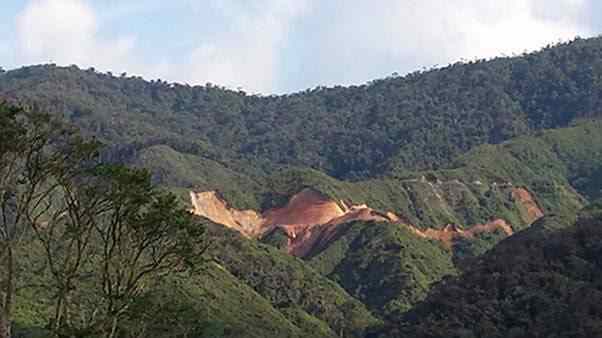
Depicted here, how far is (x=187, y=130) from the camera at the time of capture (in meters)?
174

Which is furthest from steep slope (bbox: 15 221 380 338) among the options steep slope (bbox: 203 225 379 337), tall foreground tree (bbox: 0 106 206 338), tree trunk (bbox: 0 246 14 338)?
tree trunk (bbox: 0 246 14 338)

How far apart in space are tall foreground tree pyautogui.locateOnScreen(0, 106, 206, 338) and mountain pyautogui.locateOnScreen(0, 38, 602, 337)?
1.36 metres

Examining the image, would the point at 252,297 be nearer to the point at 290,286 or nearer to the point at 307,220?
the point at 290,286

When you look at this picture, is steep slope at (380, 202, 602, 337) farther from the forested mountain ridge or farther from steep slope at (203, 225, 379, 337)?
the forested mountain ridge

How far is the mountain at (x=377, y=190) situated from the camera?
61.6 meters

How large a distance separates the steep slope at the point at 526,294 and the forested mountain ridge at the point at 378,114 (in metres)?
79.1

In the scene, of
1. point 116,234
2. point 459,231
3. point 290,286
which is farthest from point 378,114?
point 116,234

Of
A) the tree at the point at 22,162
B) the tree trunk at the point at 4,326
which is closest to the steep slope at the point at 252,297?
the tree at the point at 22,162

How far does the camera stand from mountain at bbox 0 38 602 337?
61594 mm

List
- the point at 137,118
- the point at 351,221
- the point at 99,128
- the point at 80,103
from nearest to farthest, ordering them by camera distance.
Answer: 1. the point at 351,221
2. the point at 99,128
3. the point at 80,103
4. the point at 137,118

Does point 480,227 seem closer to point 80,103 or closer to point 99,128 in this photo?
point 99,128

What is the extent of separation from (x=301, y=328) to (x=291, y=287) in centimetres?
1185

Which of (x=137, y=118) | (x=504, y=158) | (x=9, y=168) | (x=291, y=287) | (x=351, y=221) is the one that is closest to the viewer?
(x=9, y=168)

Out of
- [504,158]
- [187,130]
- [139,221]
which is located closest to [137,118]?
[187,130]
